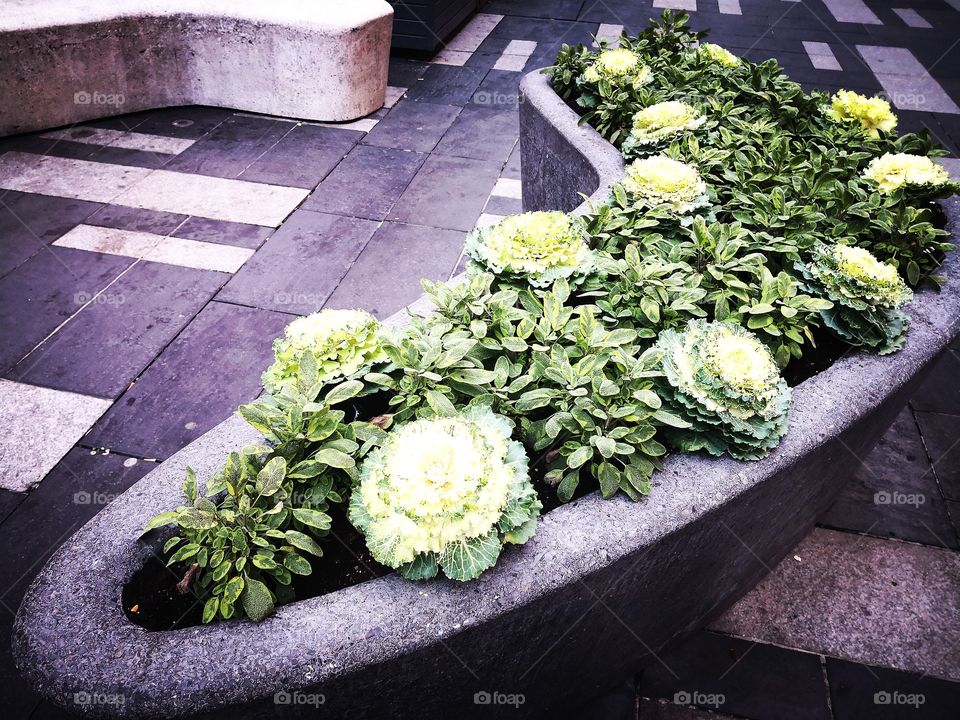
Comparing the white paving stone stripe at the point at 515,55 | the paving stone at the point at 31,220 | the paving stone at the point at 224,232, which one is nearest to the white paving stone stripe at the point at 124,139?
the paving stone at the point at 31,220

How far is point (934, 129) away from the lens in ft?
19.9

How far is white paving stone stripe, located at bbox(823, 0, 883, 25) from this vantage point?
352 inches

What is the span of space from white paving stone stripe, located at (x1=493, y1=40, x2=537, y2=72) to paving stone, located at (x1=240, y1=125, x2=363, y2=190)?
8.01ft

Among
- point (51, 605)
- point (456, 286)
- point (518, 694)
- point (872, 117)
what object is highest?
point (872, 117)

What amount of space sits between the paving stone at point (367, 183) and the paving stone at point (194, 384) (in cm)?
131

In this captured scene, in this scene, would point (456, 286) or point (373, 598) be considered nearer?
point (373, 598)

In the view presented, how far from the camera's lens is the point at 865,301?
82.0 inches

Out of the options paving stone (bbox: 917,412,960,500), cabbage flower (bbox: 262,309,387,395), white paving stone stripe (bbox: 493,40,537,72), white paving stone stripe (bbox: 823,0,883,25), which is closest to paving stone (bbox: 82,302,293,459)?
cabbage flower (bbox: 262,309,387,395)

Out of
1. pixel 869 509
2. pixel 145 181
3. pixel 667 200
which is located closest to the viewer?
pixel 667 200

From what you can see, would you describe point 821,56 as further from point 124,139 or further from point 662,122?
point 124,139

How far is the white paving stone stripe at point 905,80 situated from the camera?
6609mm

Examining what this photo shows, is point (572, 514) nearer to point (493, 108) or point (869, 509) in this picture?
point (869, 509)

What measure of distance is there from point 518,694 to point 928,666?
1677 mm

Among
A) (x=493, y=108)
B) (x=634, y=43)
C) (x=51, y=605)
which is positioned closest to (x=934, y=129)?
(x=634, y=43)
